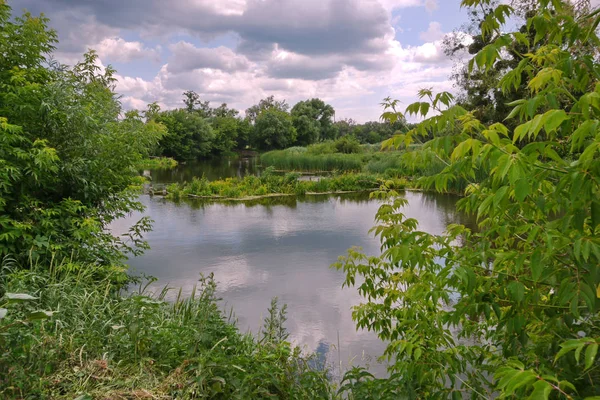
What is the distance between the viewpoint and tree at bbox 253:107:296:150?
40938 millimetres

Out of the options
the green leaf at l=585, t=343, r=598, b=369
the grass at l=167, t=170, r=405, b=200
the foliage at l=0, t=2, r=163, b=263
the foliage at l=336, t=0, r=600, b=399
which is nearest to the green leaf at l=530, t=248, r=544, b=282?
the foliage at l=336, t=0, r=600, b=399

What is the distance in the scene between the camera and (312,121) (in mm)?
46719

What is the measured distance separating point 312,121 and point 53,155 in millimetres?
44081

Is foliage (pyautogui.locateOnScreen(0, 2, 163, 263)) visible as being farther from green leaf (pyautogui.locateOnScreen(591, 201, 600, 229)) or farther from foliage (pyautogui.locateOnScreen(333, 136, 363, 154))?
foliage (pyautogui.locateOnScreen(333, 136, 363, 154))

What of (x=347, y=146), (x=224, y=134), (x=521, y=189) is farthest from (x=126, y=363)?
(x=224, y=134)

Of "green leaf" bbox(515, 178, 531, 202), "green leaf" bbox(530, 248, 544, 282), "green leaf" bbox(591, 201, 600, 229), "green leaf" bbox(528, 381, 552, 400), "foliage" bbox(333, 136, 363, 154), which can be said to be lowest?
"green leaf" bbox(528, 381, 552, 400)

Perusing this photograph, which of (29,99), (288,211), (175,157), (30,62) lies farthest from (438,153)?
(175,157)

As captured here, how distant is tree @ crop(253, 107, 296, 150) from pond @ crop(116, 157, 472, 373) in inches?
1177

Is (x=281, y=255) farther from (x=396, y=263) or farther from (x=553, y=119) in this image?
(x=553, y=119)

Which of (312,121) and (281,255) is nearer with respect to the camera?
(281,255)

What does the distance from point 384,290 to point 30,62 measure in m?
4.73

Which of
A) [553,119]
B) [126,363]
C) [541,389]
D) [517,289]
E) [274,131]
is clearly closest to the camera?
[541,389]

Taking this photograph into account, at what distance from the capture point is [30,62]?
4.57m

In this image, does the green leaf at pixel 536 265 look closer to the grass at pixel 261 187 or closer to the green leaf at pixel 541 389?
the green leaf at pixel 541 389
